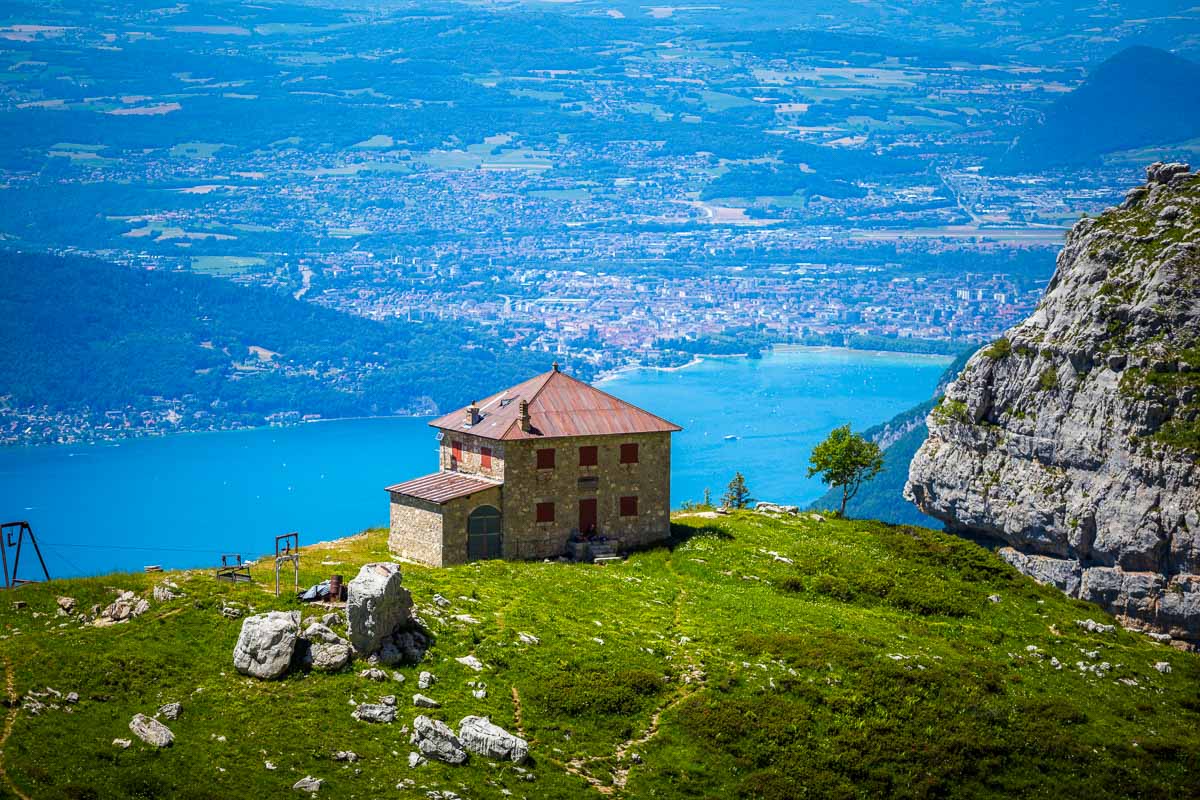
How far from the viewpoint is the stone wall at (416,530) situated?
59.2 m

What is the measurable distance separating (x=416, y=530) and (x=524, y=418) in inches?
248

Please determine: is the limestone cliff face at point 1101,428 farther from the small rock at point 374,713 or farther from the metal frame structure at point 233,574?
the metal frame structure at point 233,574

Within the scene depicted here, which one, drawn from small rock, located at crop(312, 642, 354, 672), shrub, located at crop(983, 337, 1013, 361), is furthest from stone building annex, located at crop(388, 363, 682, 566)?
shrub, located at crop(983, 337, 1013, 361)

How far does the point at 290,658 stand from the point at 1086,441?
40.1m

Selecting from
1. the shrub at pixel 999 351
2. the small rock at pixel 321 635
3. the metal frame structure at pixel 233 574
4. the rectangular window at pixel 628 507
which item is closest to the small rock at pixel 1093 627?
the shrub at pixel 999 351

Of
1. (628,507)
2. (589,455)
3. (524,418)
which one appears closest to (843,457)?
(628,507)

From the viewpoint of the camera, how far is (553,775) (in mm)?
40500

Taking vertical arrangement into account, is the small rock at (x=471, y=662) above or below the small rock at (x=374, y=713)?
below

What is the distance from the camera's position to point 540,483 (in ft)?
201

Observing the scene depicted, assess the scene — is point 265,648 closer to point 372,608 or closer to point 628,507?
point 372,608

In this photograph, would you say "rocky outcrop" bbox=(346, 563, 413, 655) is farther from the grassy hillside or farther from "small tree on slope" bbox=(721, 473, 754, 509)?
"small tree on slope" bbox=(721, 473, 754, 509)

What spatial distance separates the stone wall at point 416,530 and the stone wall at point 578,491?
3045 mm

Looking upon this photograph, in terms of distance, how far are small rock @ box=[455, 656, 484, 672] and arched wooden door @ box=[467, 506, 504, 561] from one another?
14.6 metres

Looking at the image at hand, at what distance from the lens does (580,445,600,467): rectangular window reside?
6236 cm
